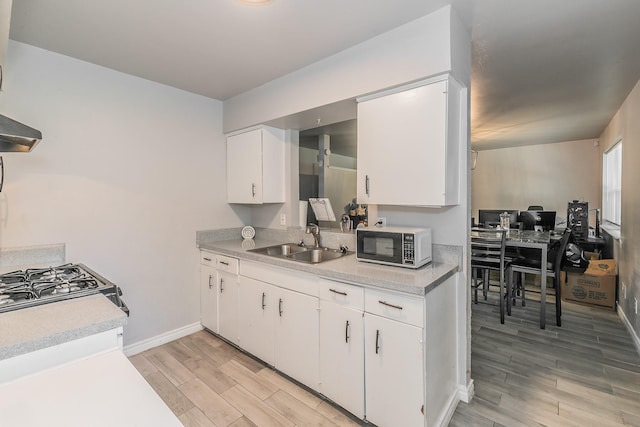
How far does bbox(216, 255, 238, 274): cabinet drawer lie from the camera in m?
2.57

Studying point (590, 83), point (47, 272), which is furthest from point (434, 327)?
point (590, 83)

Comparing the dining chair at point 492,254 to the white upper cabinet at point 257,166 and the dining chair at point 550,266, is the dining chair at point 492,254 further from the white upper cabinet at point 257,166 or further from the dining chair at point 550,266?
→ the white upper cabinet at point 257,166

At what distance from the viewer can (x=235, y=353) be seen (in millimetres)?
2580

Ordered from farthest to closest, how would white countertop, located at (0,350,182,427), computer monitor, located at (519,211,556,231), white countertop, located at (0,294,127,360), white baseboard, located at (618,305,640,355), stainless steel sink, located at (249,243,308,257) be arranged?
computer monitor, located at (519,211,556,231)
stainless steel sink, located at (249,243,308,257)
white baseboard, located at (618,305,640,355)
white countertop, located at (0,294,127,360)
white countertop, located at (0,350,182,427)

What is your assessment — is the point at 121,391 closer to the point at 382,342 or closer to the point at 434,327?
Result: the point at 382,342

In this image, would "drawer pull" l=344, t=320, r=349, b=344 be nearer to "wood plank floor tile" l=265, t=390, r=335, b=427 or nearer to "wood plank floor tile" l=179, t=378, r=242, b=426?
"wood plank floor tile" l=265, t=390, r=335, b=427

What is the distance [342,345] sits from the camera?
1.80 m

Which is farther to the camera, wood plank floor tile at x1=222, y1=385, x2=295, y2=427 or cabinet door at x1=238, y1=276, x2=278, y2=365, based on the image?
cabinet door at x1=238, y1=276, x2=278, y2=365

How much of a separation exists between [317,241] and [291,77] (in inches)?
54.7

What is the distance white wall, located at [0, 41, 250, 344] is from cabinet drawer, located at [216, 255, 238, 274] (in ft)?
1.29

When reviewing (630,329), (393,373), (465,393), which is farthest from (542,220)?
(393,373)

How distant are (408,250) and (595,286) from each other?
3.41 metres

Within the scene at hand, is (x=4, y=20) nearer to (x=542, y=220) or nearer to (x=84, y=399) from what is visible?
(x=84, y=399)

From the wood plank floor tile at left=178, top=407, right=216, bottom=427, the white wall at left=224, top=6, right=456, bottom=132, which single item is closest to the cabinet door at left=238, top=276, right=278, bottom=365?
the wood plank floor tile at left=178, top=407, right=216, bottom=427
